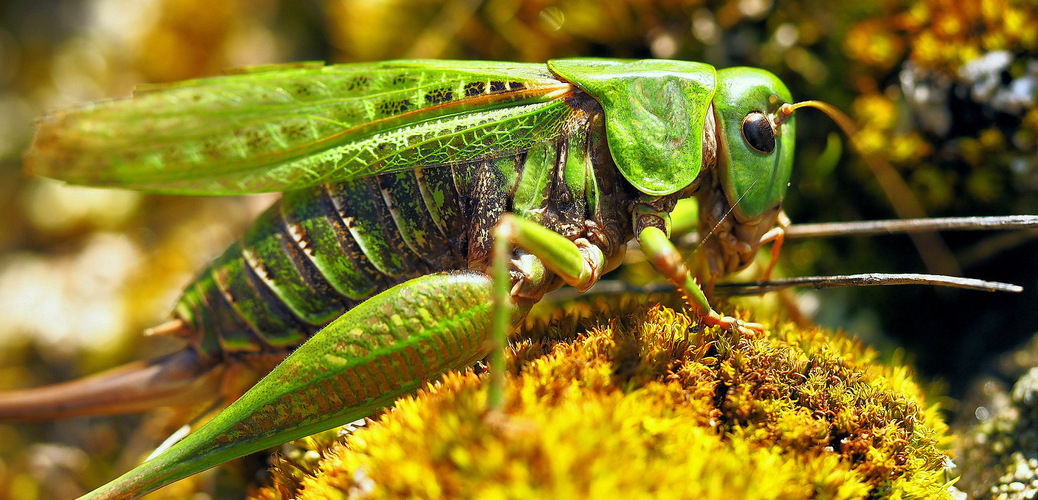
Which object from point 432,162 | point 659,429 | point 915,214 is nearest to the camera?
point 659,429

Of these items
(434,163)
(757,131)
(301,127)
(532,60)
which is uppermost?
(532,60)

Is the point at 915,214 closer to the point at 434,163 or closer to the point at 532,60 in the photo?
the point at 532,60

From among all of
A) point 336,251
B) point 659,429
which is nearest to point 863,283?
point 659,429

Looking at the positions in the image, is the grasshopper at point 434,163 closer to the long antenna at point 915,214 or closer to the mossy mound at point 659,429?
the mossy mound at point 659,429

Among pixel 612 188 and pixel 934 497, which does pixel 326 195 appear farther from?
pixel 934 497

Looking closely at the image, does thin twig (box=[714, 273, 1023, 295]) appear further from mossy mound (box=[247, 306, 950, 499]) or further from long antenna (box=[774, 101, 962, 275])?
long antenna (box=[774, 101, 962, 275])
